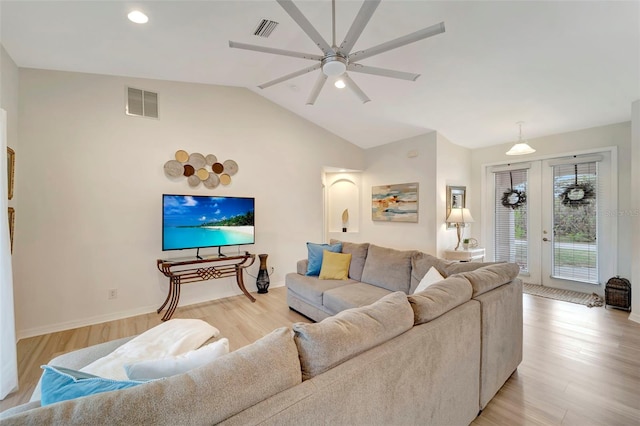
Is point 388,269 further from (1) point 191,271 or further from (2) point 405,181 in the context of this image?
(1) point 191,271

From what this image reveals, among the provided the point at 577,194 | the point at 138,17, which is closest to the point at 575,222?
the point at 577,194

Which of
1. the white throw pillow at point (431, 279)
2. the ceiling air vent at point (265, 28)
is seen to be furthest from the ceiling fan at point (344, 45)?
the white throw pillow at point (431, 279)

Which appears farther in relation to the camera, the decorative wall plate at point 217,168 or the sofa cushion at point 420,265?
the decorative wall plate at point 217,168

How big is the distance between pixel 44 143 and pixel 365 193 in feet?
16.4

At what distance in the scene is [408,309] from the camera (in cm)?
137

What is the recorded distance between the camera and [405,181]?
510 cm

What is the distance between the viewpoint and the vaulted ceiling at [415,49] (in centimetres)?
229

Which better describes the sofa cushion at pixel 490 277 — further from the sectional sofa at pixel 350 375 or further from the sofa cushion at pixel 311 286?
the sofa cushion at pixel 311 286

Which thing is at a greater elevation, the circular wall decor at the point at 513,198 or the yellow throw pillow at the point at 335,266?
the circular wall decor at the point at 513,198

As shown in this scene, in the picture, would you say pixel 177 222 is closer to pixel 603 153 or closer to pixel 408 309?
pixel 408 309

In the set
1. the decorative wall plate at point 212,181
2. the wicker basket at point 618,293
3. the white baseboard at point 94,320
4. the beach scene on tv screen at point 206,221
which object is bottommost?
the white baseboard at point 94,320

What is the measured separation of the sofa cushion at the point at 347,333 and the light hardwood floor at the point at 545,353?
120 cm

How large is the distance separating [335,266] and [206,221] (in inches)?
75.1

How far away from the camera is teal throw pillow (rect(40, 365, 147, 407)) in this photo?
0.79 m
